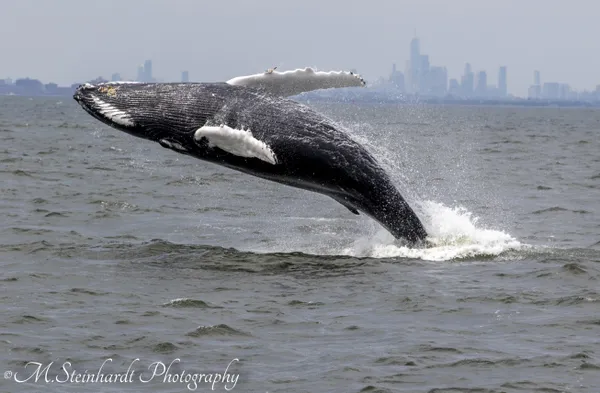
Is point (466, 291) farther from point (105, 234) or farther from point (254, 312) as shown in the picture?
point (105, 234)

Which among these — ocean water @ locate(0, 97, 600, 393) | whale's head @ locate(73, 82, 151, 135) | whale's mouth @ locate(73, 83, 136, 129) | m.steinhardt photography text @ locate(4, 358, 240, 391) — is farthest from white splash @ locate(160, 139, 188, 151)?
m.steinhardt photography text @ locate(4, 358, 240, 391)

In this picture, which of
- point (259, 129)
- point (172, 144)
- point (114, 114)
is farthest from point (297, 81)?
point (114, 114)

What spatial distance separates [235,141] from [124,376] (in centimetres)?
384

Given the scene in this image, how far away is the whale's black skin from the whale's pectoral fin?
13 centimetres

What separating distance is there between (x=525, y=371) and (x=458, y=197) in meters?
13.2

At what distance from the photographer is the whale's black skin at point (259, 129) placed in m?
12.5

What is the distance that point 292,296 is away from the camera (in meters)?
11.7

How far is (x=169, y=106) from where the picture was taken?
1269 cm

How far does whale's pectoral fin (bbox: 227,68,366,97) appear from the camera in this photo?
12.9 metres

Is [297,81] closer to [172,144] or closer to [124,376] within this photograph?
[172,144]

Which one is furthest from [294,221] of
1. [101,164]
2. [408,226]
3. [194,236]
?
[101,164]

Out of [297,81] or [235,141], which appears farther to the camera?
[297,81]

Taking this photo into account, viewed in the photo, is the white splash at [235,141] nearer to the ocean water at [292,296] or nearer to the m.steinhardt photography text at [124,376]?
the ocean water at [292,296]

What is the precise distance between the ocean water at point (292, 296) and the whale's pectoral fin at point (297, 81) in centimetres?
73
